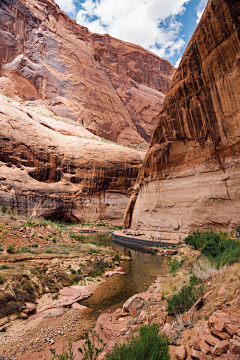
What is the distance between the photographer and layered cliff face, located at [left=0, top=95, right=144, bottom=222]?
29656mm

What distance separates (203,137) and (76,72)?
54.6 m

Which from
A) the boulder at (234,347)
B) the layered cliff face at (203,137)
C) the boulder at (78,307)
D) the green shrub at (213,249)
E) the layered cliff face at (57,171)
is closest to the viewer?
the boulder at (234,347)

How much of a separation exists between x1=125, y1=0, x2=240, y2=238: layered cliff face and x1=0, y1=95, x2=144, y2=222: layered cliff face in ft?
57.5

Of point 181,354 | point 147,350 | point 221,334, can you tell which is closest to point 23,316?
point 147,350

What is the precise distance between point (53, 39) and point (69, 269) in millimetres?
66807

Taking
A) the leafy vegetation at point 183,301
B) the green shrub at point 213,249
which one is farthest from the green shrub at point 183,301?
the green shrub at point 213,249

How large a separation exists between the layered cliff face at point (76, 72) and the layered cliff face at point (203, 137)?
39.8 metres

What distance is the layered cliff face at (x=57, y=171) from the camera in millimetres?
29656

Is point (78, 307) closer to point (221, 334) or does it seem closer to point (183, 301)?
point (183, 301)

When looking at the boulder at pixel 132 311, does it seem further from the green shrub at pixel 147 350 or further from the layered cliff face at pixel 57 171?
the layered cliff face at pixel 57 171

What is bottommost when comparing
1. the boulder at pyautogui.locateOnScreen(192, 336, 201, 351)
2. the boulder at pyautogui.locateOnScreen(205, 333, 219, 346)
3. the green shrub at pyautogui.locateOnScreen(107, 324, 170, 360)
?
the green shrub at pyautogui.locateOnScreen(107, 324, 170, 360)

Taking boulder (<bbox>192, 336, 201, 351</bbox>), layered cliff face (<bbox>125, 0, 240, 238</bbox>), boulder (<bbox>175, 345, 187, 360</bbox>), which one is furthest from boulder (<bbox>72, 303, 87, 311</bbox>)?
layered cliff face (<bbox>125, 0, 240, 238</bbox>)

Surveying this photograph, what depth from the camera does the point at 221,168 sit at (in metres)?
14.9

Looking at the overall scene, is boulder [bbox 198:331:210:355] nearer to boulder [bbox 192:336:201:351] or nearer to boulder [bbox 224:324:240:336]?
boulder [bbox 192:336:201:351]
